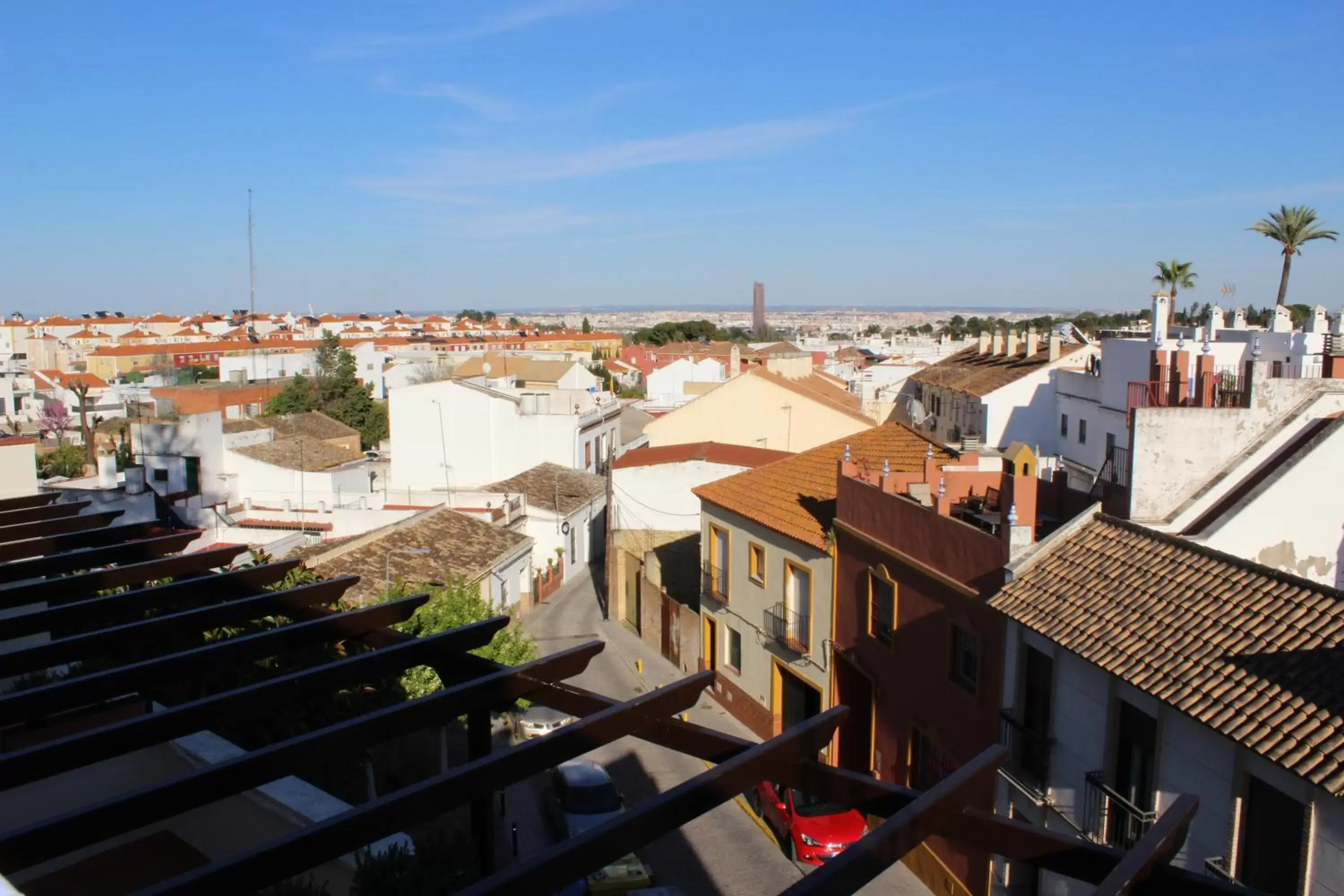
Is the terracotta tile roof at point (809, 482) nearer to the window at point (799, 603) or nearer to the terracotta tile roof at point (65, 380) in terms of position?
the window at point (799, 603)

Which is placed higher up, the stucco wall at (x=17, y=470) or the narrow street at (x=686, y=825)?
the stucco wall at (x=17, y=470)

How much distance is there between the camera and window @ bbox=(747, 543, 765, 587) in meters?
21.9

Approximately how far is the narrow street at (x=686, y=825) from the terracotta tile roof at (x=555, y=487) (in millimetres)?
6322

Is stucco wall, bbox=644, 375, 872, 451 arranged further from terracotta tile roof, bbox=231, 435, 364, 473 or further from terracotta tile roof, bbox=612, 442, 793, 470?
terracotta tile roof, bbox=231, 435, 364, 473

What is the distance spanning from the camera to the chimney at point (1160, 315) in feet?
84.4

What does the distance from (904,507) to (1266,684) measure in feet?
23.3

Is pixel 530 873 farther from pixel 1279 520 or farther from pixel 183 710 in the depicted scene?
pixel 1279 520

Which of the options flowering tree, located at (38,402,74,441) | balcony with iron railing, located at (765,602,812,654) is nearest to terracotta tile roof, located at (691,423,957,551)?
balcony with iron railing, located at (765,602,812,654)

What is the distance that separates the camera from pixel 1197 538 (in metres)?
A: 12.8

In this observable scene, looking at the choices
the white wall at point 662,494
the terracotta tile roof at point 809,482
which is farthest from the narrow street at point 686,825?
the terracotta tile roof at point 809,482

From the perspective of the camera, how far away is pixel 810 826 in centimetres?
1630

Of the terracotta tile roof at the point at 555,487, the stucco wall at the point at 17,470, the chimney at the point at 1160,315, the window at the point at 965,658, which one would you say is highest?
the chimney at the point at 1160,315

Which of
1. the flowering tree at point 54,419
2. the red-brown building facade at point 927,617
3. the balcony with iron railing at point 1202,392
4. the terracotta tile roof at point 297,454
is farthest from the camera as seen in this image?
the flowering tree at point 54,419

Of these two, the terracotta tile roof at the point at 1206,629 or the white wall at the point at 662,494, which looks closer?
the terracotta tile roof at the point at 1206,629
